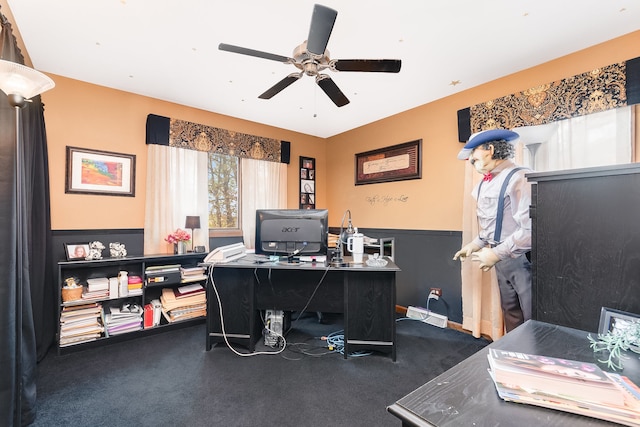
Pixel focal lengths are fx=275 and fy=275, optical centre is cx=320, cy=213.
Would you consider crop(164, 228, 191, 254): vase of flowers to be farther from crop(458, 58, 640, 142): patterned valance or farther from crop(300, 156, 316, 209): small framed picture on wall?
crop(458, 58, 640, 142): patterned valance

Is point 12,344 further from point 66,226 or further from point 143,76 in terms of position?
point 143,76

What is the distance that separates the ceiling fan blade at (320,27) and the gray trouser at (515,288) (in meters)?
2.06

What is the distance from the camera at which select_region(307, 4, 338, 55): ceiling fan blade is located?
1451 mm

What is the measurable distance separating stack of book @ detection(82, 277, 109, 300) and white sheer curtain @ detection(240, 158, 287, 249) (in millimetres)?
1620

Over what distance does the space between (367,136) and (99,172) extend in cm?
339

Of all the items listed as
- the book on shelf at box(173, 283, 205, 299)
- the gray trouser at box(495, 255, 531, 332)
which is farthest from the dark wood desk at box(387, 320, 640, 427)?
the book on shelf at box(173, 283, 205, 299)

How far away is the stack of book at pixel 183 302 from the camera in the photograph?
9.95ft

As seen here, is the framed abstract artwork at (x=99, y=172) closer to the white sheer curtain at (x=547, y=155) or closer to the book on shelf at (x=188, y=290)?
the book on shelf at (x=188, y=290)

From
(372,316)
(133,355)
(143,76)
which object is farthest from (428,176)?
(133,355)

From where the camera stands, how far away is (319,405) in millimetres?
1819

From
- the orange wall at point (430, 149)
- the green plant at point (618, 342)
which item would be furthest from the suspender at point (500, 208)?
the green plant at point (618, 342)

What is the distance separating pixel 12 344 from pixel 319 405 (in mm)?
1779

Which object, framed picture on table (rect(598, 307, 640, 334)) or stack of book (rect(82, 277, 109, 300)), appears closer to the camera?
framed picture on table (rect(598, 307, 640, 334))

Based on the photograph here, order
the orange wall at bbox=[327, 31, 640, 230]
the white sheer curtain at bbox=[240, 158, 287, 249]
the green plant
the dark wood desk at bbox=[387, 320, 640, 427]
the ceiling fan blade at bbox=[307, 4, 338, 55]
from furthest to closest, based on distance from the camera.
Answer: the white sheer curtain at bbox=[240, 158, 287, 249] < the orange wall at bbox=[327, 31, 640, 230] < the ceiling fan blade at bbox=[307, 4, 338, 55] < the green plant < the dark wood desk at bbox=[387, 320, 640, 427]
